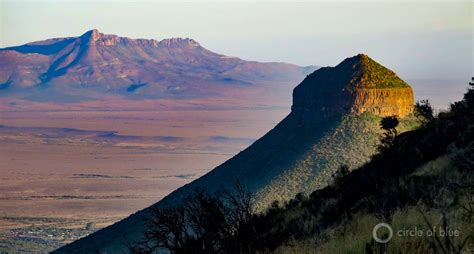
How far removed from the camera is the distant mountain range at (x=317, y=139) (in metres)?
52.9

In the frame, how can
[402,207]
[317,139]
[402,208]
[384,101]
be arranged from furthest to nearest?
[384,101] < [317,139] < [402,207] < [402,208]

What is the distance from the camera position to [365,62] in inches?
2398

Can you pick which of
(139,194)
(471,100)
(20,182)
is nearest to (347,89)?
(471,100)

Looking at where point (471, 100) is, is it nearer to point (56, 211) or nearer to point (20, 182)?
point (56, 211)

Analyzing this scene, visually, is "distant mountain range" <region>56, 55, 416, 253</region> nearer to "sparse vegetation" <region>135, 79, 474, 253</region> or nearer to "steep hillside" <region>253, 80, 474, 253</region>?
"steep hillside" <region>253, 80, 474, 253</region>

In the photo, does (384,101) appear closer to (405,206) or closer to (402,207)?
(402,207)

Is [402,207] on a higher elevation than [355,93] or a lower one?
lower

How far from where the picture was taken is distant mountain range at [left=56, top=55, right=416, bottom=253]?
52.9 m

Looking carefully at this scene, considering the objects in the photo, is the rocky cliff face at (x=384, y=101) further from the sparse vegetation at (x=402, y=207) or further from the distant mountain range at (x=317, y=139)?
the sparse vegetation at (x=402, y=207)

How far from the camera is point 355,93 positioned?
2298 inches

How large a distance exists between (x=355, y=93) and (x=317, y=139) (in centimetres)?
449

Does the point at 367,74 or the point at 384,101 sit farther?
the point at 367,74

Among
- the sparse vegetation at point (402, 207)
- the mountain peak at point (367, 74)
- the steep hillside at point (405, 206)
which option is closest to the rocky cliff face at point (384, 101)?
the mountain peak at point (367, 74)

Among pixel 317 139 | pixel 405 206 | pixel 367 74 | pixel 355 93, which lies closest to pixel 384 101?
pixel 355 93
